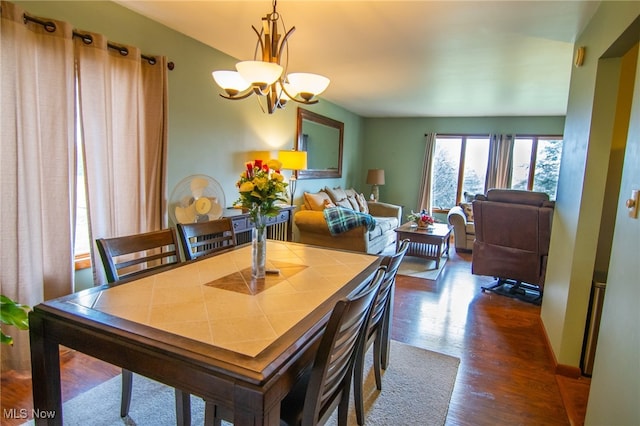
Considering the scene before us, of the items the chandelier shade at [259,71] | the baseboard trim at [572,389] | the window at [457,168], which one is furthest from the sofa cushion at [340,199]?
the chandelier shade at [259,71]

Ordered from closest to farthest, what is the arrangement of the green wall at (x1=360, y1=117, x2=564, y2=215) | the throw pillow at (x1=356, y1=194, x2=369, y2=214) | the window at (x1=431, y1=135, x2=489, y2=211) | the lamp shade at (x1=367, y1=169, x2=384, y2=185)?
the throw pillow at (x1=356, y1=194, x2=369, y2=214) < the window at (x1=431, y1=135, x2=489, y2=211) < the green wall at (x1=360, y1=117, x2=564, y2=215) < the lamp shade at (x1=367, y1=169, x2=384, y2=185)

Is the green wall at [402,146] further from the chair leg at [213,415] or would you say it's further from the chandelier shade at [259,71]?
the chair leg at [213,415]

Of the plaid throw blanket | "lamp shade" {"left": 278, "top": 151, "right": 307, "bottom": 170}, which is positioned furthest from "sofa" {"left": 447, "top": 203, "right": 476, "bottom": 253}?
"lamp shade" {"left": 278, "top": 151, "right": 307, "bottom": 170}

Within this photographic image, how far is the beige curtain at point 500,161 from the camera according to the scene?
6.61 meters

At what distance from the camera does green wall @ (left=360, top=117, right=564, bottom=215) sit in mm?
7051

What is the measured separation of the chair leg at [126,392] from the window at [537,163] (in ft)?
22.6

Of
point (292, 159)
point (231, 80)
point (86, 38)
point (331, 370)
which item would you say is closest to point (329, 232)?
point (292, 159)

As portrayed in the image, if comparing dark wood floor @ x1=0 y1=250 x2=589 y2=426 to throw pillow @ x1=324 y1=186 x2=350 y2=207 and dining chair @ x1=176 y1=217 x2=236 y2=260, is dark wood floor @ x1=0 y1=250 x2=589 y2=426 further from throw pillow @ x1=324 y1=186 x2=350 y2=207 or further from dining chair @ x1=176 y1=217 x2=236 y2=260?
throw pillow @ x1=324 y1=186 x2=350 y2=207

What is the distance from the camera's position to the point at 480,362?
2455mm

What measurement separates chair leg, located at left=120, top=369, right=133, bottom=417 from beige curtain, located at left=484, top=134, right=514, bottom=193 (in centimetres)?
665

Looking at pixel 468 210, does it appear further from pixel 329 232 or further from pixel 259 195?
pixel 259 195

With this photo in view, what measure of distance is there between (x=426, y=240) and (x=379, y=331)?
109 inches

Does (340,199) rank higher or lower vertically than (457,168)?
lower

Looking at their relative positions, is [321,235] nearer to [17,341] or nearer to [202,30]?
[202,30]
